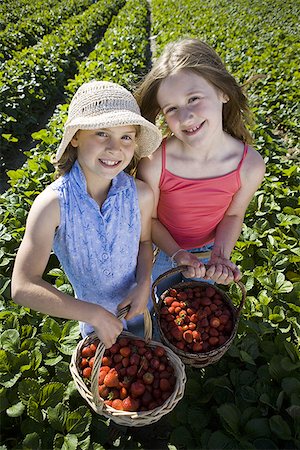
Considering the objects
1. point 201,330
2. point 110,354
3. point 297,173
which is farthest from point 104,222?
point 297,173

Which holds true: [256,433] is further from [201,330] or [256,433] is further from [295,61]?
[295,61]

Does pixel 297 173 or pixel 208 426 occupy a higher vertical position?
pixel 297 173

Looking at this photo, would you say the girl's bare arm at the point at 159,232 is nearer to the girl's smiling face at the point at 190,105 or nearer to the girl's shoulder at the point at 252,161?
the girl's smiling face at the point at 190,105

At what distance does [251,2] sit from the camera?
56.6 ft

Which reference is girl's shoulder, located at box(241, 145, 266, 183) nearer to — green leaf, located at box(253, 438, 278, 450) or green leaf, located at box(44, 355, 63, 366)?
green leaf, located at box(253, 438, 278, 450)

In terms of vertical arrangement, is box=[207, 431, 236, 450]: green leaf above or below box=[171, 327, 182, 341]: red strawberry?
below

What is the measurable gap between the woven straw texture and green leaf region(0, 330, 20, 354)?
104 cm

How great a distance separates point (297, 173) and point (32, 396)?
3075mm

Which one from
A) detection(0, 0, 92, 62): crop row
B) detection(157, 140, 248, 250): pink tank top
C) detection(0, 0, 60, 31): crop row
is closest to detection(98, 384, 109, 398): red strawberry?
detection(157, 140, 248, 250): pink tank top

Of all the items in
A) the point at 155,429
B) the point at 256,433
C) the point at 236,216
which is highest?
the point at 236,216

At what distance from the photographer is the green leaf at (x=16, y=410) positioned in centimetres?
165

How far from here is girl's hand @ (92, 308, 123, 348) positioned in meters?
1.47

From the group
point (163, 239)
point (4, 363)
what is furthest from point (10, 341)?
point (163, 239)

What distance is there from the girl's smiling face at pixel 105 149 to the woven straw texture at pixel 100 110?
6cm
